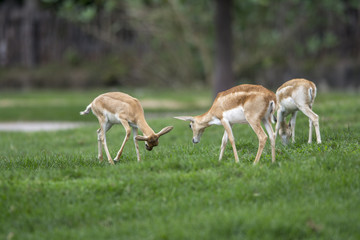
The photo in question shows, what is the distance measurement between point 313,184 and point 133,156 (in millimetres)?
3146

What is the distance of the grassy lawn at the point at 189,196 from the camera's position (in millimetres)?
5105

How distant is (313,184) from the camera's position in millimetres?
5977

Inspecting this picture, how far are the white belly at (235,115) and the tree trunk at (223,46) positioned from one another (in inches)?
483

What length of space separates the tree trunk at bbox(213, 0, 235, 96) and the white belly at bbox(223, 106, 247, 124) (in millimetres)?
12261

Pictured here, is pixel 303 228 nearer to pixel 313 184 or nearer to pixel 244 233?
pixel 244 233

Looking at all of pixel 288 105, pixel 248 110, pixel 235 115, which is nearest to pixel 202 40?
pixel 288 105

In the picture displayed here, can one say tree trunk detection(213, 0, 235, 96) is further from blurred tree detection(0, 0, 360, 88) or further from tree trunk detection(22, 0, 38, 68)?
tree trunk detection(22, 0, 38, 68)

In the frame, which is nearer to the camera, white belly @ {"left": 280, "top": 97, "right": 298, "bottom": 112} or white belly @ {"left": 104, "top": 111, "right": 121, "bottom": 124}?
white belly @ {"left": 104, "top": 111, "right": 121, "bottom": 124}

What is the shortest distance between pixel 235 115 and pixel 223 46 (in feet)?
41.5

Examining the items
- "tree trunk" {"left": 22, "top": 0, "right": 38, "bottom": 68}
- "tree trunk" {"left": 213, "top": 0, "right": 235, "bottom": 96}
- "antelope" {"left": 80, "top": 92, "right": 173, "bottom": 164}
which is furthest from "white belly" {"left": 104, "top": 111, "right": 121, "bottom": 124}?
"tree trunk" {"left": 22, "top": 0, "right": 38, "bottom": 68}

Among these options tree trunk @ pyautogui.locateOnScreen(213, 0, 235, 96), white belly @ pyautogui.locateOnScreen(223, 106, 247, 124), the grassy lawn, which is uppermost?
tree trunk @ pyautogui.locateOnScreen(213, 0, 235, 96)

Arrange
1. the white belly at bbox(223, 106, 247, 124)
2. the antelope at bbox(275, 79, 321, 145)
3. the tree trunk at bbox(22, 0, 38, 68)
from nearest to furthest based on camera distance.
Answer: the white belly at bbox(223, 106, 247, 124), the antelope at bbox(275, 79, 321, 145), the tree trunk at bbox(22, 0, 38, 68)

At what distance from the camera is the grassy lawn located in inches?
201

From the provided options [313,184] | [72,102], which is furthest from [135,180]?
[72,102]
